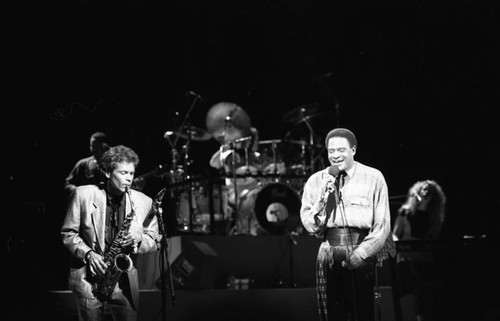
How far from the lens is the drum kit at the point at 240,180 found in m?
9.86

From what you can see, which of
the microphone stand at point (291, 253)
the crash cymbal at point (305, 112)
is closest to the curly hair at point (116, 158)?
the microphone stand at point (291, 253)

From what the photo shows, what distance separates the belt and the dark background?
14.9ft

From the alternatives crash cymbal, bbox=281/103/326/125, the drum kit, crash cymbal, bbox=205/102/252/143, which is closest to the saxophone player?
the drum kit

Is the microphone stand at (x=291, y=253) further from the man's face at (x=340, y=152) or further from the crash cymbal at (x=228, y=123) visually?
the man's face at (x=340, y=152)

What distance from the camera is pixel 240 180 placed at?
34.7 ft

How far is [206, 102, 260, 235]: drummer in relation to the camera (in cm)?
1009

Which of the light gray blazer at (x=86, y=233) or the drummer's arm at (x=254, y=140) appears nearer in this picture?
the light gray blazer at (x=86, y=233)

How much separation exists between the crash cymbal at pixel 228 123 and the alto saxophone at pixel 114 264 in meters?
6.22

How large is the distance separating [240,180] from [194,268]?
2.71 m

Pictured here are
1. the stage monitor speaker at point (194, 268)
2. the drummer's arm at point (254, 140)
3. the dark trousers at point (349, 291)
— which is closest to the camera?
the dark trousers at point (349, 291)

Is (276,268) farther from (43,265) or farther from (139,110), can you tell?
(139,110)

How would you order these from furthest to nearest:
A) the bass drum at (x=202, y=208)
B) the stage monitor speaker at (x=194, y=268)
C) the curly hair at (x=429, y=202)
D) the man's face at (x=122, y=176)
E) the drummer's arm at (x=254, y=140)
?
1. the drummer's arm at (x=254, y=140)
2. the bass drum at (x=202, y=208)
3. the curly hair at (x=429, y=202)
4. the stage monitor speaker at (x=194, y=268)
5. the man's face at (x=122, y=176)

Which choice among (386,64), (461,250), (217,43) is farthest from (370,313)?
(217,43)

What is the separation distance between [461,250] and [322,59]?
4.69 m
